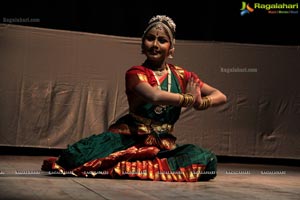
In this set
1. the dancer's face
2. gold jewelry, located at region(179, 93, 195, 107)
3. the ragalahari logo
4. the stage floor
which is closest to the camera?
the stage floor

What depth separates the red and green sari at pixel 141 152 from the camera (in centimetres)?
367

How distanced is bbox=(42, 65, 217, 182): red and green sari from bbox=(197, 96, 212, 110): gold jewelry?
172 mm

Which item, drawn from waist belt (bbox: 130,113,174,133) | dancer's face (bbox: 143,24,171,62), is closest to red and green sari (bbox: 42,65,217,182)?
waist belt (bbox: 130,113,174,133)

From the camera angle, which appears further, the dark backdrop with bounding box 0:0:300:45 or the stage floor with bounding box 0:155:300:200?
the dark backdrop with bounding box 0:0:300:45

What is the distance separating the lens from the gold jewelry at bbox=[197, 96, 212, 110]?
12.2 feet

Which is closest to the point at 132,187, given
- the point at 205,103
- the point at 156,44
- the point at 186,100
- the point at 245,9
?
the point at 186,100

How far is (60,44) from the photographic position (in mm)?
5242

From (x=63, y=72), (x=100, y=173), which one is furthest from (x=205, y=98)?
(x=63, y=72)

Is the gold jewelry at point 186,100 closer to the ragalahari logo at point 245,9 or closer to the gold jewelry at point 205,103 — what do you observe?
the gold jewelry at point 205,103

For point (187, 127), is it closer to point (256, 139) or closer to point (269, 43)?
point (256, 139)

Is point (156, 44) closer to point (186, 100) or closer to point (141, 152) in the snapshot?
point (186, 100)

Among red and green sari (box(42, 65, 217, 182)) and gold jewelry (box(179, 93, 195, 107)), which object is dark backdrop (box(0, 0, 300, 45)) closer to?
red and green sari (box(42, 65, 217, 182))

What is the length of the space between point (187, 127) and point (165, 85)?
1.71 meters

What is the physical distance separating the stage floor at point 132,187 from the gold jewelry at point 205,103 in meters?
0.45
